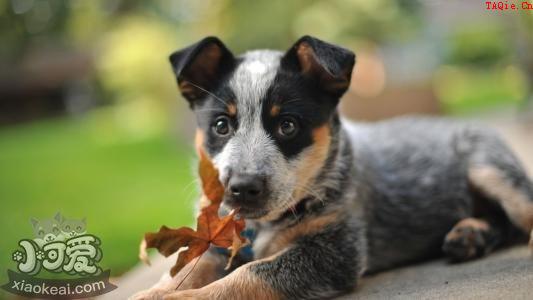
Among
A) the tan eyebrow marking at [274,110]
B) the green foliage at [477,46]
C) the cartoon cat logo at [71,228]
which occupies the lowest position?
the cartoon cat logo at [71,228]

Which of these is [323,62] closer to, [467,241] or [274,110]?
[274,110]

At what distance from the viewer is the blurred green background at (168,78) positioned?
8.58 meters

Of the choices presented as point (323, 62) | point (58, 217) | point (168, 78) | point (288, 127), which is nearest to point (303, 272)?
point (288, 127)

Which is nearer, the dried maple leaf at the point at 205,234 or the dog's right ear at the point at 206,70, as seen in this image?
the dried maple leaf at the point at 205,234

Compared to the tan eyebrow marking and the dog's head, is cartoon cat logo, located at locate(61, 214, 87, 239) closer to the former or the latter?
the dog's head

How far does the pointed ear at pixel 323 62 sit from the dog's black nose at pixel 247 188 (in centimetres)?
68

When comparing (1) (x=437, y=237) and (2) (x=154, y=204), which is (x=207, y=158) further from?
(2) (x=154, y=204)

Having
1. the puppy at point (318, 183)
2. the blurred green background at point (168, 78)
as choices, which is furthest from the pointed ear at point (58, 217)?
the blurred green background at point (168, 78)

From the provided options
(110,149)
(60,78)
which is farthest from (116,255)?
(60,78)

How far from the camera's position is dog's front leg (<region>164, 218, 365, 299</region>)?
296cm

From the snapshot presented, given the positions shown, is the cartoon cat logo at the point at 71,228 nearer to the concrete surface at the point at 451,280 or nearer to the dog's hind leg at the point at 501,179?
the concrete surface at the point at 451,280

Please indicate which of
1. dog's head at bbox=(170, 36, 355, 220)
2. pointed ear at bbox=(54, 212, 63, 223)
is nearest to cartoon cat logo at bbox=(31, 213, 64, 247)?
pointed ear at bbox=(54, 212, 63, 223)

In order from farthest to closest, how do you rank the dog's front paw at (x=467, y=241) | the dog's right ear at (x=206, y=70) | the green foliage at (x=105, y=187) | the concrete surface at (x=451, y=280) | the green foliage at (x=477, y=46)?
the green foliage at (x=477, y=46)
the green foliage at (x=105, y=187)
the dog's front paw at (x=467, y=241)
the dog's right ear at (x=206, y=70)
the concrete surface at (x=451, y=280)

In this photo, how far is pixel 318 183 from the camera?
11.8 feet
